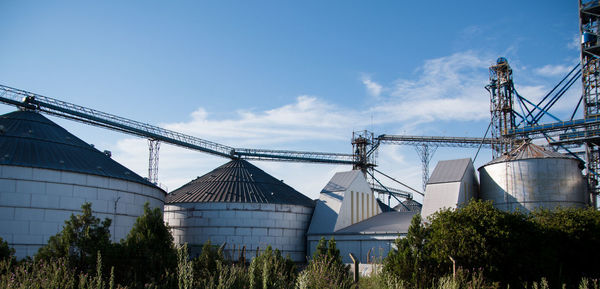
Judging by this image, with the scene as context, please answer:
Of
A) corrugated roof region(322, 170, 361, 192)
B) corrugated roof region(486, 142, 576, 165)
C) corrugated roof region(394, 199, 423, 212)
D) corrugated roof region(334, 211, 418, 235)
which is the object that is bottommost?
corrugated roof region(334, 211, 418, 235)

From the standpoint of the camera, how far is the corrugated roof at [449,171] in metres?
45.7

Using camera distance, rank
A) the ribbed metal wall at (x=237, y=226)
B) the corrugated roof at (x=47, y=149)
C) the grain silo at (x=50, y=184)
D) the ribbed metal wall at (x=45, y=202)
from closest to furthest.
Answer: the ribbed metal wall at (x=45, y=202) < the grain silo at (x=50, y=184) < the corrugated roof at (x=47, y=149) < the ribbed metal wall at (x=237, y=226)

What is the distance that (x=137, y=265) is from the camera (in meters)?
26.5

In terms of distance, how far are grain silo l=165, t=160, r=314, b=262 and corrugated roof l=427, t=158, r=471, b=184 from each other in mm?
15644

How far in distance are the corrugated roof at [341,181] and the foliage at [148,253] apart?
29.0 m

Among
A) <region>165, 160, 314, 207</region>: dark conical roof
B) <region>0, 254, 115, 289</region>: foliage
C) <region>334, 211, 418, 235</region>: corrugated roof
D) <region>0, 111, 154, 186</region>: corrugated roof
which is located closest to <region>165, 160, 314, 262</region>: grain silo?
<region>165, 160, 314, 207</region>: dark conical roof

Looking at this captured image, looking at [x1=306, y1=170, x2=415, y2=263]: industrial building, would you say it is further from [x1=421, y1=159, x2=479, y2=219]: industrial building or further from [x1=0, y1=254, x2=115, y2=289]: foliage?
[x1=0, y1=254, x2=115, y2=289]: foliage

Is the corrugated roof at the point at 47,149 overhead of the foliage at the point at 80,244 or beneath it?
overhead

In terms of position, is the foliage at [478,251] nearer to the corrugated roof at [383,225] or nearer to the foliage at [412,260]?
the foliage at [412,260]

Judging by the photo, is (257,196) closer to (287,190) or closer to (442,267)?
(287,190)

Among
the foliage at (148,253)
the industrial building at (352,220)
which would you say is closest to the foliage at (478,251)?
the foliage at (148,253)

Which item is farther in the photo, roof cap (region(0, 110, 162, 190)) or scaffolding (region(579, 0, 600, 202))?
scaffolding (region(579, 0, 600, 202))

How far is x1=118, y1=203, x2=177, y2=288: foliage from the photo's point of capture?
85.3 feet

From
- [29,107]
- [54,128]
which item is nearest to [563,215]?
[54,128]
